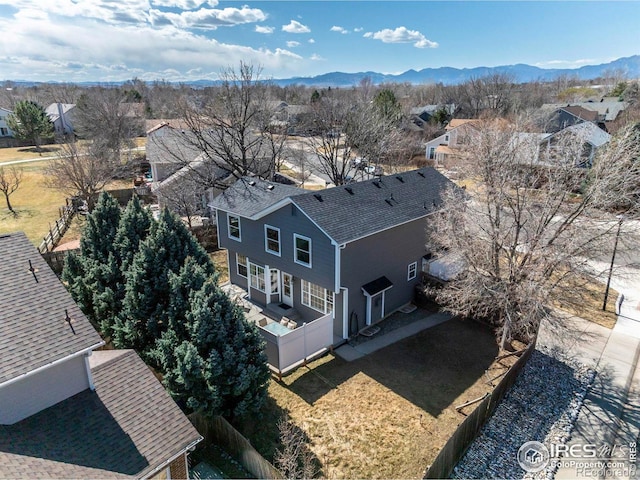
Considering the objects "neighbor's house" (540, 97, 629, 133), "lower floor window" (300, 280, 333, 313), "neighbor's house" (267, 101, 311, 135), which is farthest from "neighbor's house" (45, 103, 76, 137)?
"neighbor's house" (540, 97, 629, 133)

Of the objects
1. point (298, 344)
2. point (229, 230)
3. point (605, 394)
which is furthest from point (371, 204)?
point (605, 394)

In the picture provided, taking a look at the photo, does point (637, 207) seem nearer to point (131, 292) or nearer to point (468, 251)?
point (468, 251)

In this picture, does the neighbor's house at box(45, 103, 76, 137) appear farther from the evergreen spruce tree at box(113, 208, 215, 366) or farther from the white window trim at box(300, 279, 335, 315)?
the white window trim at box(300, 279, 335, 315)

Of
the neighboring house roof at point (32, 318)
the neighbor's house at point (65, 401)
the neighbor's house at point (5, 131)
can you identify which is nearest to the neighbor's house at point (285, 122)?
the neighboring house roof at point (32, 318)

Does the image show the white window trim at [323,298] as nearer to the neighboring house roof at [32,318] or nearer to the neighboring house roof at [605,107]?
the neighboring house roof at [32,318]

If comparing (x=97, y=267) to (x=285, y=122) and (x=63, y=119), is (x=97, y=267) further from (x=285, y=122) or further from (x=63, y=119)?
(x=63, y=119)

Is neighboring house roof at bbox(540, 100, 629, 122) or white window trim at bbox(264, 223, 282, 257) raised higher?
neighboring house roof at bbox(540, 100, 629, 122)
